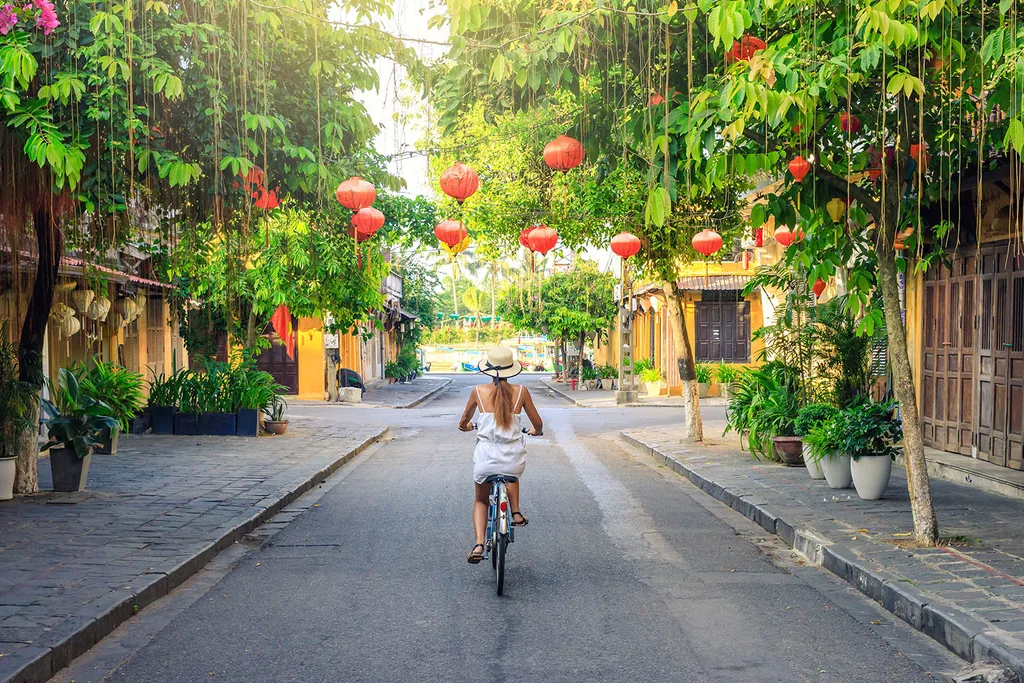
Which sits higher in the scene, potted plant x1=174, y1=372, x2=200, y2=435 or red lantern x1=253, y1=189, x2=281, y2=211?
red lantern x1=253, y1=189, x2=281, y2=211

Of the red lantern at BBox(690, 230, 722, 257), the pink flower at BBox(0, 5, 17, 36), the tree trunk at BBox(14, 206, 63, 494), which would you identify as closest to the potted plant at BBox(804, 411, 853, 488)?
the red lantern at BBox(690, 230, 722, 257)

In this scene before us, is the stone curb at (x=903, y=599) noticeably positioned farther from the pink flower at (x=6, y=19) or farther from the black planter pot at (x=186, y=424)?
the black planter pot at (x=186, y=424)

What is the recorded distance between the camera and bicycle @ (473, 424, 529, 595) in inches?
277

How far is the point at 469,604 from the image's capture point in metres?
6.79

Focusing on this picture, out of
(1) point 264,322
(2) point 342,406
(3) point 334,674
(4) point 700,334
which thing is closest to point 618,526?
(3) point 334,674

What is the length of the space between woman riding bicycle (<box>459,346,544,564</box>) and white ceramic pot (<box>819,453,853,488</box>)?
16.5ft

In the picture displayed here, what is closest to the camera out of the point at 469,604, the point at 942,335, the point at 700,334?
the point at 469,604

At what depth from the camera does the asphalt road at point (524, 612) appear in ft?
17.9

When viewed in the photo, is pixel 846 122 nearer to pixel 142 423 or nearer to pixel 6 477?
pixel 6 477

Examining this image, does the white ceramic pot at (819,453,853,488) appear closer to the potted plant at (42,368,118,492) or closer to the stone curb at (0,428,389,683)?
the stone curb at (0,428,389,683)

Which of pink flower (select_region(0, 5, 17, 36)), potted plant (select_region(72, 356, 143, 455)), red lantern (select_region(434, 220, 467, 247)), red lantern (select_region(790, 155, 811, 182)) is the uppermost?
pink flower (select_region(0, 5, 17, 36))

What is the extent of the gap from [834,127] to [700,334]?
1071 inches

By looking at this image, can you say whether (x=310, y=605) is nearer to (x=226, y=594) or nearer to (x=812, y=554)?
(x=226, y=594)

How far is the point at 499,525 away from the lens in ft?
23.9
